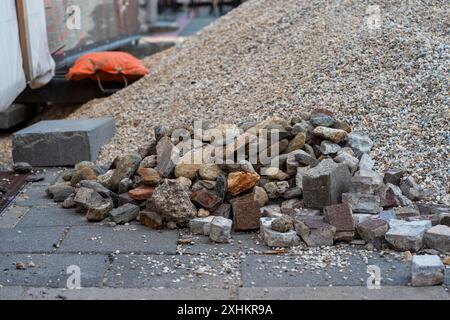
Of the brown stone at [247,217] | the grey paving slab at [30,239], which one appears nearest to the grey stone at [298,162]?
the brown stone at [247,217]

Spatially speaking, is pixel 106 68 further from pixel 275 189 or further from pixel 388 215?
pixel 388 215

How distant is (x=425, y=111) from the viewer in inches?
199

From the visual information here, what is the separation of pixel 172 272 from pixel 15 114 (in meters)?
4.73

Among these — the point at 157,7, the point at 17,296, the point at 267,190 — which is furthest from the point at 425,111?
the point at 157,7

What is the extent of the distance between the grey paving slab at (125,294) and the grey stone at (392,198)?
1394 millimetres

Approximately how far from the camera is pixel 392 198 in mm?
4316

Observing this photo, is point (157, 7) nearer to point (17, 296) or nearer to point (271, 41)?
point (271, 41)

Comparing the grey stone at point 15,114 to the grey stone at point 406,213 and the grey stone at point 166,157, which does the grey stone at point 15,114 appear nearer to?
the grey stone at point 166,157

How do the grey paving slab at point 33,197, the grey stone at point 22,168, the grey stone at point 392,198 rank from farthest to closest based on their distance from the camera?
the grey stone at point 22,168
the grey paving slab at point 33,197
the grey stone at point 392,198

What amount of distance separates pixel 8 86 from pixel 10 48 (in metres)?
0.32

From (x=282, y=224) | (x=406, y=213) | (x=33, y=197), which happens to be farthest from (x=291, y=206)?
(x=33, y=197)

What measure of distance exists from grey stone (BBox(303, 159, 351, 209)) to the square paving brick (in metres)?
0.78

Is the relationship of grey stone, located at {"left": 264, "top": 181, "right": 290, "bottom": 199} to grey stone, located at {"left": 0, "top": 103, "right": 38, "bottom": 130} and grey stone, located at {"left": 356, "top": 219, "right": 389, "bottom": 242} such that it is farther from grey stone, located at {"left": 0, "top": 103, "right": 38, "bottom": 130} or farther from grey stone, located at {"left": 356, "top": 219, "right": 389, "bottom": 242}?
grey stone, located at {"left": 0, "top": 103, "right": 38, "bottom": 130}

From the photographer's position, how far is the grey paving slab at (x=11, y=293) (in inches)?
132
